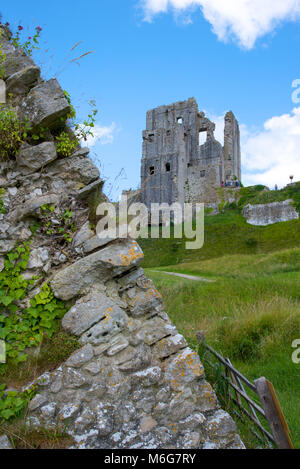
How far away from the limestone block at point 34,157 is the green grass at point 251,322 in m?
4.20

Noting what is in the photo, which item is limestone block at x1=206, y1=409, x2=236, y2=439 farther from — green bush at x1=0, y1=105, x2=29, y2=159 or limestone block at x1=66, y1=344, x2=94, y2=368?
green bush at x1=0, y1=105, x2=29, y2=159

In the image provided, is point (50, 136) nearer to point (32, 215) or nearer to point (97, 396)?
point (32, 215)

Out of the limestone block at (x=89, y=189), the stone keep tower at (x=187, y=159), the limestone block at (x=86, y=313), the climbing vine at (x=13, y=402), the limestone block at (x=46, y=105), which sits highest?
the stone keep tower at (x=187, y=159)

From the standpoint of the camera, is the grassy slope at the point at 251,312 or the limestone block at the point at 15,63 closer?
the limestone block at the point at 15,63

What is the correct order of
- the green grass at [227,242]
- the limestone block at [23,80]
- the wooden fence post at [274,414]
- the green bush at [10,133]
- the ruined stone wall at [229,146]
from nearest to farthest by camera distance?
the wooden fence post at [274,414], the green bush at [10,133], the limestone block at [23,80], the green grass at [227,242], the ruined stone wall at [229,146]

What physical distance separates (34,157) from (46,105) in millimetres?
791

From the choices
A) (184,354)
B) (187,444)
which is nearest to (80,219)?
(184,354)

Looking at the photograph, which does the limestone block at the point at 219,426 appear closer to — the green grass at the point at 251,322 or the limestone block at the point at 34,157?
the green grass at the point at 251,322

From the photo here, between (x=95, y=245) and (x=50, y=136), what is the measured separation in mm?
1747

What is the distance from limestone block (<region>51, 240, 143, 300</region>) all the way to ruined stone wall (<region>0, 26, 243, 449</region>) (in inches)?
0.5

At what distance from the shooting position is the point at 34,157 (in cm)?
439

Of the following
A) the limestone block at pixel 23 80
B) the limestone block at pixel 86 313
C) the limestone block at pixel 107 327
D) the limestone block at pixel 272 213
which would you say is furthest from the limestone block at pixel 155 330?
the limestone block at pixel 272 213

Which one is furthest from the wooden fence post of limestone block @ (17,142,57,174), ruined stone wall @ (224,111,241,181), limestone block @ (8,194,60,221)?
ruined stone wall @ (224,111,241,181)

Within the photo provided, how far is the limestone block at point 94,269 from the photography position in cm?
392
